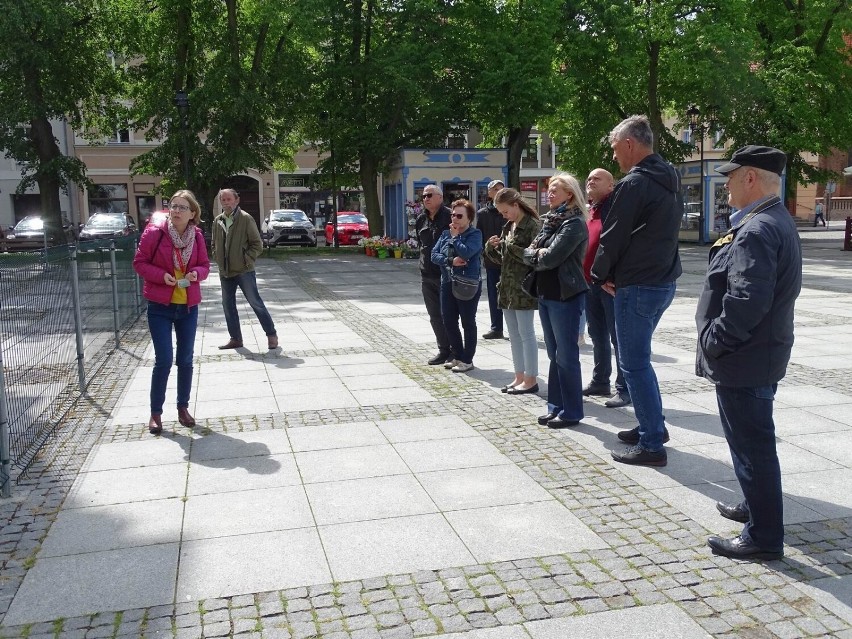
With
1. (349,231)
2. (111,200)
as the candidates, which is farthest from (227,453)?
(111,200)

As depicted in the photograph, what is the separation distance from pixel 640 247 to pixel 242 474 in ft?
9.20

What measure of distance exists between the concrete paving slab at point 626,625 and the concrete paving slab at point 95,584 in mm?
1614

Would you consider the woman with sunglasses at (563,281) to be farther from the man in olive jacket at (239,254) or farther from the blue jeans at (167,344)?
the man in olive jacket at (239,254)

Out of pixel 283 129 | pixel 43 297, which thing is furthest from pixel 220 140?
pixel 43 297

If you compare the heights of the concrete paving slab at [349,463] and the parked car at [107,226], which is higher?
the parked car at [107,226]

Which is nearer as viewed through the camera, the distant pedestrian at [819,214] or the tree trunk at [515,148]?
the tree trunk at [515,148]

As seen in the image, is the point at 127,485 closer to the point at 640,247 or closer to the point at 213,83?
the point at 640,247

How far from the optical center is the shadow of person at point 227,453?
5.53 m

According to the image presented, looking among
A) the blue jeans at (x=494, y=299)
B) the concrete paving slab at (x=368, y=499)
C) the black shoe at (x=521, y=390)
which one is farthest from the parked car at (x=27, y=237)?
the concrete paving slab at (x=368, y=499)

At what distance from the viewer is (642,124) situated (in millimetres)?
5133

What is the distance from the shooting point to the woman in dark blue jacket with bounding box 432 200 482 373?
7969mm

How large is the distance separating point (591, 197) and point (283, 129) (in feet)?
76.4

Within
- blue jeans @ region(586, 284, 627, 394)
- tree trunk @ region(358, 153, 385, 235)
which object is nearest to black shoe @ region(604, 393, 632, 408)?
blue jeans @ region(586, 284, 627, 394)

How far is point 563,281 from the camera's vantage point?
605cm
